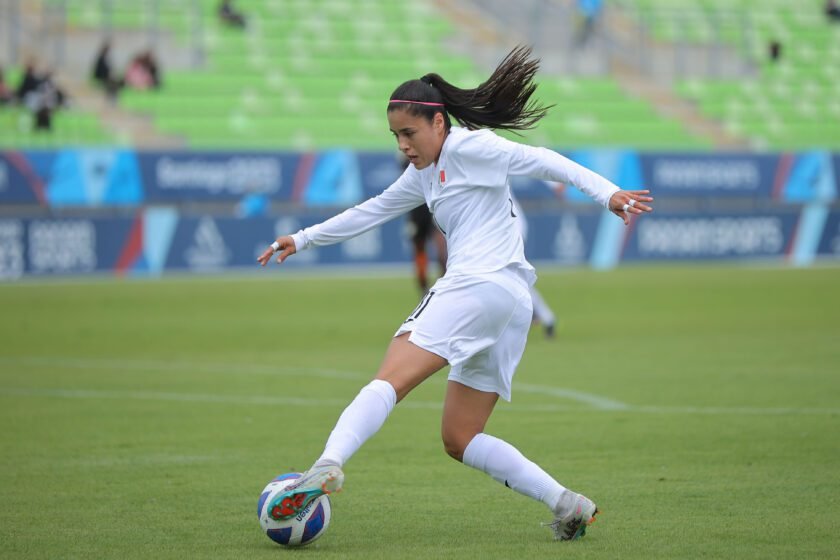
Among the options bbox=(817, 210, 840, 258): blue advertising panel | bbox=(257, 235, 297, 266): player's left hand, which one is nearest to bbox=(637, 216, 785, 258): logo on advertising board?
bbox=(817, 210, 840, 258): blue advertising panel

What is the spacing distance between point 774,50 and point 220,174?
18.7 meters

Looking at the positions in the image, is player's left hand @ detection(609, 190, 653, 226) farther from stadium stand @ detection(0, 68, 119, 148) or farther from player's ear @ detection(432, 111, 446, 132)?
stadium stand @ detection(0, 68, 119, 148)

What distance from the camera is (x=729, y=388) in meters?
11.7

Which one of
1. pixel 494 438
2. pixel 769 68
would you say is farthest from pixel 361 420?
pixel 769 68

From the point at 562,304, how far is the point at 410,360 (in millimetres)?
15186

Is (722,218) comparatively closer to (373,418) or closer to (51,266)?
(51,266)

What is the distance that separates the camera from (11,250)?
2586cm

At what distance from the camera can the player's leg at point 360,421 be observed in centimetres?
556

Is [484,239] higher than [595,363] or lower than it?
higher

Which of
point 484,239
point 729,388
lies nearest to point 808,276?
point 729,388

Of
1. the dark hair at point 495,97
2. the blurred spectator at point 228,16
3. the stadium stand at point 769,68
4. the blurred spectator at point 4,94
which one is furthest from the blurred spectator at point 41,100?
the dark hair at point 495,97

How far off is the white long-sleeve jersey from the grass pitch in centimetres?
127

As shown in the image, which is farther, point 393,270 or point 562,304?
point 393,270

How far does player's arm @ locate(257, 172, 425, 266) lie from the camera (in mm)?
6613
